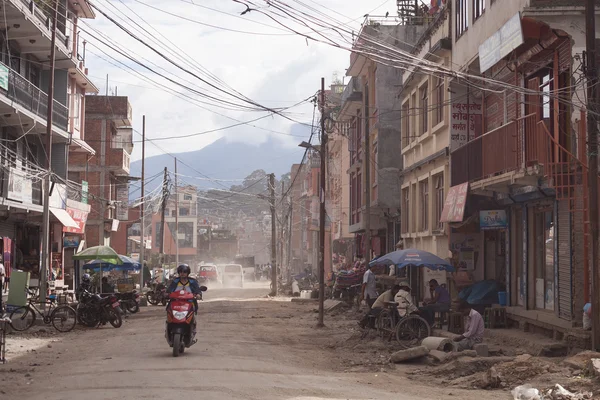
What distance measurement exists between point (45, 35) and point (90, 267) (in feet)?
31.3

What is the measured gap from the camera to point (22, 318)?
23.8m

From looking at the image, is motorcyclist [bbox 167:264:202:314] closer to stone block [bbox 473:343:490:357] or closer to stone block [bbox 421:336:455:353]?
stone block [bbox 421:336:455:353]

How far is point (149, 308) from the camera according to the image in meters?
38.4

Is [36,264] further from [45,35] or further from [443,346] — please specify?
[443,346]

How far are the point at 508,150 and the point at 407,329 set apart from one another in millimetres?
5011

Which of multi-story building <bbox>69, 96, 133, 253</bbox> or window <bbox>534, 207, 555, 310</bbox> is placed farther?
multi-story building <bbox>69, 96, 133, 253</bbox>

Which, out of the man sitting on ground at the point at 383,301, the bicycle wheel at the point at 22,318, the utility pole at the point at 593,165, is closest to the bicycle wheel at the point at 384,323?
the man sitting on ground at the point at 383,301

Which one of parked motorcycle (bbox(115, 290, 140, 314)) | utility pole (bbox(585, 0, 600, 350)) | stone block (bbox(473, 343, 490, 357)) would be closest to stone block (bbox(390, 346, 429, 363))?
stone block (bbox(473, 343, 490, 357))

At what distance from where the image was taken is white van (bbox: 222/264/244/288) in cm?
7244

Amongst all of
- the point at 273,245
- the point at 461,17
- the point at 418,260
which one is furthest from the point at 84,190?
the point at 418,260

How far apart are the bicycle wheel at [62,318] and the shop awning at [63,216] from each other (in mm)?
12554

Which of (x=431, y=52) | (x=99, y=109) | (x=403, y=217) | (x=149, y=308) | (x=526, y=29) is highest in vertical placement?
(x=99, y=109)

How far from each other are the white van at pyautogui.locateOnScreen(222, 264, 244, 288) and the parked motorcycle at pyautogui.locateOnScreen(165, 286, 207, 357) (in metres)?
55.7

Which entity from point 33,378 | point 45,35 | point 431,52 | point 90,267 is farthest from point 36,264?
point 33,378
